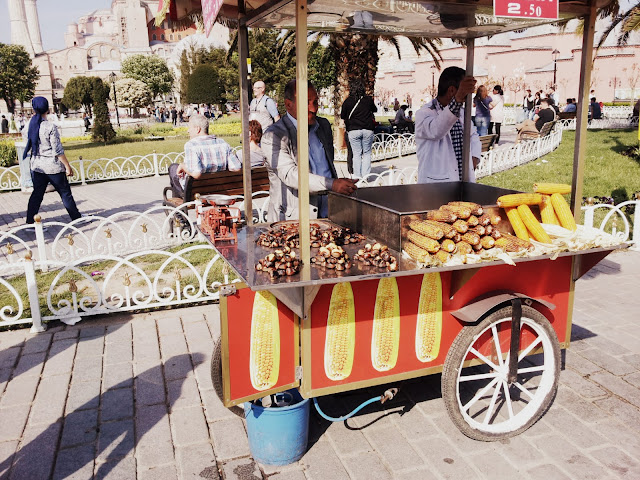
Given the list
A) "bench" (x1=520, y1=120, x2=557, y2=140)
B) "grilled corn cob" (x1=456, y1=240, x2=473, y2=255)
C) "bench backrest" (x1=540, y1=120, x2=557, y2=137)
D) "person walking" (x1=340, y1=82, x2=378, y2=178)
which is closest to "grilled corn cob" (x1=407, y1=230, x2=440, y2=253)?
"grilled corn cob" (x1=456, y1=240, x2=473, y2=255)

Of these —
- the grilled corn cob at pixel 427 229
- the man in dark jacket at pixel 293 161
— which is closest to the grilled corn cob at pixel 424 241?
the grilled corn cob at pixel 427 229

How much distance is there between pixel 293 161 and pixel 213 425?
81.1 inches

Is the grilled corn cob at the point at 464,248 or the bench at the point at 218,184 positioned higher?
the grilled corn cob at the point at 464,248

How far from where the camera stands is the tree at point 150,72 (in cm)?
6400

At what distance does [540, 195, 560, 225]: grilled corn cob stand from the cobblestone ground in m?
1.26

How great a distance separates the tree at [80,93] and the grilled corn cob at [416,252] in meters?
48.6

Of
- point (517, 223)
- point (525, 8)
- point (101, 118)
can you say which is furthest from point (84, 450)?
point (101, 118)

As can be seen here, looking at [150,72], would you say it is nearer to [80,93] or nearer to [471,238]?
[80,93]

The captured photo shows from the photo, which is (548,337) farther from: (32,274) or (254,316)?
(32,274)

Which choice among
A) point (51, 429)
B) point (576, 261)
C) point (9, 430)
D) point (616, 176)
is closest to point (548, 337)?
point (576, 261)

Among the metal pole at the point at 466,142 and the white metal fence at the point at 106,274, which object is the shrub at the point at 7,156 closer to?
the white metal fence at the point at 106,274

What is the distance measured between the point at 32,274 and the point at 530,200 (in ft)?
13.6

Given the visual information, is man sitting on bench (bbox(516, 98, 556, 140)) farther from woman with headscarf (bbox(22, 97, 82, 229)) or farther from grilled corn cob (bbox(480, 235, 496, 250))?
grilled corn cob (bbox(480, 235, 496, 250))

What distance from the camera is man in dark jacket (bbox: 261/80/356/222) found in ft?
13.0
